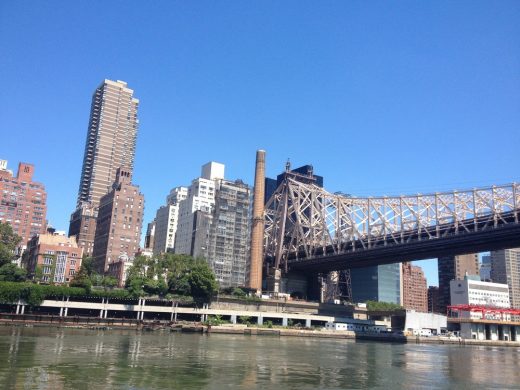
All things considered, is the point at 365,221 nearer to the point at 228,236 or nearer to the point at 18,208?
the point at 228,236

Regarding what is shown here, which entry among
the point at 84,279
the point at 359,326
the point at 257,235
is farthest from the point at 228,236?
the point at 84,279

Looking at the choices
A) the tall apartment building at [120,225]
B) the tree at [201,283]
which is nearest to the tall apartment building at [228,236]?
the tall apartment building at [120,225]

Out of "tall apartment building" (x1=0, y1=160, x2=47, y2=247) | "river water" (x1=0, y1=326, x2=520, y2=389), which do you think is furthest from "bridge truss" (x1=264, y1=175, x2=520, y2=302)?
"tall apartment building" (x1=0, y1=160, x2=47, y2=247)

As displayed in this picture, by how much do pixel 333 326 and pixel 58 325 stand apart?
69.1 metres

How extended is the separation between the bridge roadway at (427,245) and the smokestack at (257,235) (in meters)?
11.7

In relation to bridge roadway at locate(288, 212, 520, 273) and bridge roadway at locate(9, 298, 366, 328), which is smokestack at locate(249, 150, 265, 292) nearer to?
bridge roadway at locate(288, 212, 520, 273)

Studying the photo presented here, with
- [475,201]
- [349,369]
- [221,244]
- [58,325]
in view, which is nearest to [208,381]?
[349,369]

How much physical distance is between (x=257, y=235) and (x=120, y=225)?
226 feet

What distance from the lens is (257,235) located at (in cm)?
14188

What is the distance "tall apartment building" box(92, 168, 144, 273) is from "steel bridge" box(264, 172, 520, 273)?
171 feet

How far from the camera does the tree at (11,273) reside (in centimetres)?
10562

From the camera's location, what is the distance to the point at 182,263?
123 metres

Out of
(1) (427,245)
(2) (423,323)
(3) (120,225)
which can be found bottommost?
(2) (423,323)

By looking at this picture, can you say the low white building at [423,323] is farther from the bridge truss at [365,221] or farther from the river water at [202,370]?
the river water at [202,370]
